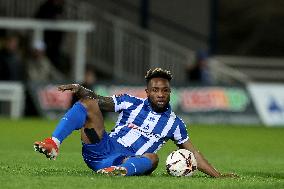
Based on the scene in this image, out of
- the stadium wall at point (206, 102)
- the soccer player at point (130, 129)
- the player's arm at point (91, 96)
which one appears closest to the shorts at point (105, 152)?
the soccer player at point (130, 129)

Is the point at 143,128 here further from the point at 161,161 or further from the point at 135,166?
the point at 161,161

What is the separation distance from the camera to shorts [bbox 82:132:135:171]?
36.0ft

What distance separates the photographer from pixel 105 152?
11.0 m

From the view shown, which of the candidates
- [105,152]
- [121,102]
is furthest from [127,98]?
[105,152]

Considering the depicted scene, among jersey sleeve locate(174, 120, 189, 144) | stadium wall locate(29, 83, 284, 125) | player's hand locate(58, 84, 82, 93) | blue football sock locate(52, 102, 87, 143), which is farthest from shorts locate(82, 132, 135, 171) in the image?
stadium wall locate(29, 83, 284, 125)

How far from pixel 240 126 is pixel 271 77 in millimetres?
5298

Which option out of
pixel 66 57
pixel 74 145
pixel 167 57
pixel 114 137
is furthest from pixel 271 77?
pixel 114 137

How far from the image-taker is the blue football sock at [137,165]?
1080 centimetres

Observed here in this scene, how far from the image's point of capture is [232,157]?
54.3 ft

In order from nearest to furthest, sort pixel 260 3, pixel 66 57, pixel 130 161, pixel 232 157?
1. pixel 130 161
2. pixel 232 157
3. pixel 66 57
4. pixel 260 3

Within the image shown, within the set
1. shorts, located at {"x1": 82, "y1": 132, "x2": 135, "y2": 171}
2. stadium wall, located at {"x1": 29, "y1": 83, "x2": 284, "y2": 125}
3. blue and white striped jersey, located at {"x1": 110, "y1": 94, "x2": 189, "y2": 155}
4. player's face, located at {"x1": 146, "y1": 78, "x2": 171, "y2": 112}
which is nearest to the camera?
player's face, located at {"x1": 146, "y1": 78, "x2": 171, "y2": 112}

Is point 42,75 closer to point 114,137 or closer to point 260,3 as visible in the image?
point 260,3

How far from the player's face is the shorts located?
571mm

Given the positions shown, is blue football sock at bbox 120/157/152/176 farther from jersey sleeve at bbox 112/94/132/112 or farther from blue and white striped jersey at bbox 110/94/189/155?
jersey sleeve at bbox 112/94/132/112
